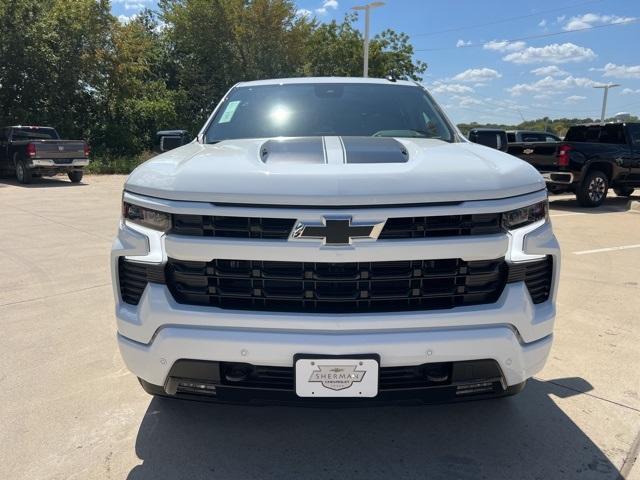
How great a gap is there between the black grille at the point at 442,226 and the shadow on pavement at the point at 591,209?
1065 centimetres

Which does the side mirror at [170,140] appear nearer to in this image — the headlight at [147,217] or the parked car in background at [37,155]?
the headlight at [147,217]

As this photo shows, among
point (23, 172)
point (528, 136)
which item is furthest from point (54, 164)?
point (528, 136)

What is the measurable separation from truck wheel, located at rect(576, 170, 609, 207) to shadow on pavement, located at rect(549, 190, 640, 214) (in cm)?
18

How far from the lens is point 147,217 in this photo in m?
2.37

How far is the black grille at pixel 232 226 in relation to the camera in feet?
7.19

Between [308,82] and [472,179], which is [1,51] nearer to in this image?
[308,82]

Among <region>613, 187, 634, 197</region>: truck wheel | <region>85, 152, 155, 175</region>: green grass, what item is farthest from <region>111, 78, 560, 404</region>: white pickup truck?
<region>85, 152, 155, 175</region>: green grass

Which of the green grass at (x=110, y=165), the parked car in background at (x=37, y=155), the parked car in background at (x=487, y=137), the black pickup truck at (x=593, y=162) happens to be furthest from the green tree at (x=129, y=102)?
the parked car in background at (x=487, y=137)

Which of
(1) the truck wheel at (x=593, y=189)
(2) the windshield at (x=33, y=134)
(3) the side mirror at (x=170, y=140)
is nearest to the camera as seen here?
(3) the side mirror at (x=170, y=140)

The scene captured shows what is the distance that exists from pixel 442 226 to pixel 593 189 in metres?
11.7

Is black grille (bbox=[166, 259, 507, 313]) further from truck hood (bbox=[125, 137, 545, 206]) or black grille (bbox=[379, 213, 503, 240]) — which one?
truck hood (bbox=[125, 137, 545, 206])

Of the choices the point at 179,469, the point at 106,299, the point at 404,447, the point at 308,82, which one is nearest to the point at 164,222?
the point at 179,469

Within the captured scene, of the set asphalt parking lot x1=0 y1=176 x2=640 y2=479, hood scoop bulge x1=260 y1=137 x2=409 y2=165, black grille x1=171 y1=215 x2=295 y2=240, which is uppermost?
hood scoop bulge x1=260 y1=137 x2=409 y2=165

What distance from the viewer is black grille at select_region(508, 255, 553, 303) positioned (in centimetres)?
233
